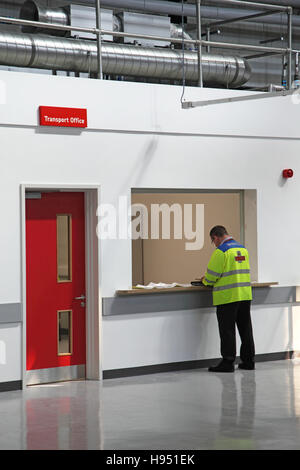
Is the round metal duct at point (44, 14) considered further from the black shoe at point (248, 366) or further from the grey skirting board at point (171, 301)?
the black shoe at point (248, 366)

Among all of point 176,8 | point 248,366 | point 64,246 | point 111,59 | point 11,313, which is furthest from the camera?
point 176,8

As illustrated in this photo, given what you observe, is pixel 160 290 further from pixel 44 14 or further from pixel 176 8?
pixel 176 8

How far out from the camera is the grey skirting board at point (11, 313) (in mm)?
8047

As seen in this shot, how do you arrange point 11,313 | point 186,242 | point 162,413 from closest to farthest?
point 162,413 < point 11,313 < point 186,242

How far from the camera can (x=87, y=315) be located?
8781 mm

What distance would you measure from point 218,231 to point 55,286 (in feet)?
6.21

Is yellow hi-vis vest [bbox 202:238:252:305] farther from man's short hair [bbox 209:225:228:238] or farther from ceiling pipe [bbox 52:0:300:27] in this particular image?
ceiling pipe [bbox 52:0:300:27]

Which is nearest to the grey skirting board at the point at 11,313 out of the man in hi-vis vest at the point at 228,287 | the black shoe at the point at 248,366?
the man in hi-vis vest at the point at 228,287

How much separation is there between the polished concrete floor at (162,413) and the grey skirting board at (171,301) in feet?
2.34

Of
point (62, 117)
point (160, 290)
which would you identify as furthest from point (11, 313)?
point (62, 117)

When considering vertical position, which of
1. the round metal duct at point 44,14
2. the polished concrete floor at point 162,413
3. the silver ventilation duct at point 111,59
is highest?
the round metal duct at point 44,14

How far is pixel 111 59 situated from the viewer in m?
10.1

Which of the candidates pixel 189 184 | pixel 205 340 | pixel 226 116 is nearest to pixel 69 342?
pixel 205 340
